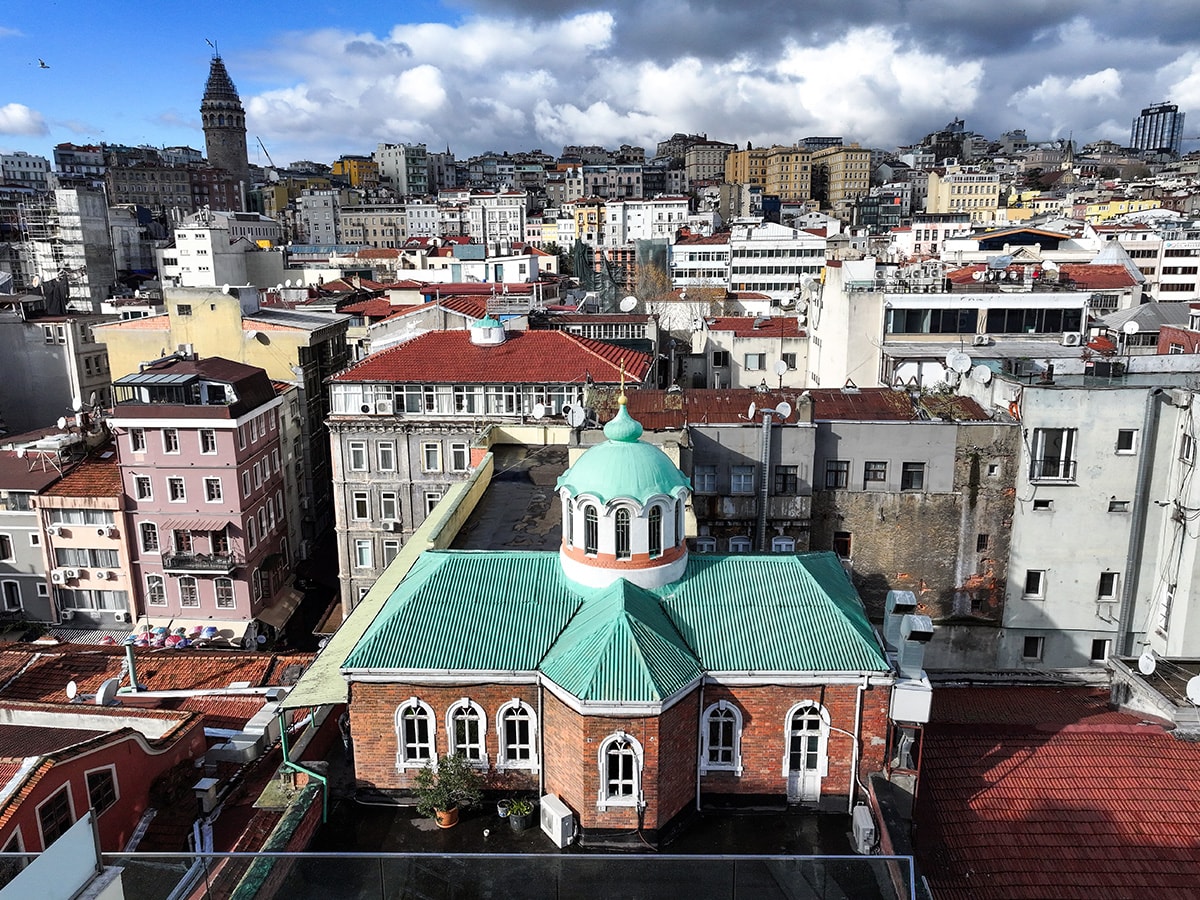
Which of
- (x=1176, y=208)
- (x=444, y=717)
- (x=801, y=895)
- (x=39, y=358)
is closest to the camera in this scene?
(x=801, y=895)

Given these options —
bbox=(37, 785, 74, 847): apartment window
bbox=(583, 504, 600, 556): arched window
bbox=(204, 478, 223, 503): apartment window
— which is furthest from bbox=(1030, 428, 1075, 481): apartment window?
bbox=(204, 478, 223, 503): apartment window

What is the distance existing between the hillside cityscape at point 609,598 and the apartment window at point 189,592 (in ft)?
1.59

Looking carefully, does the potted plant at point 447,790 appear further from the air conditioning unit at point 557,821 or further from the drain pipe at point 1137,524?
the drain pipe at point 1137,524

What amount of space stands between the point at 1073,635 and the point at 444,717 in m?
24.9

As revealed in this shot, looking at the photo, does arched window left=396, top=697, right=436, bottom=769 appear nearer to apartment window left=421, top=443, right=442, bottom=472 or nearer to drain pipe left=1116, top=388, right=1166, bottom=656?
drain pipe left=1116, top=388, right=1166, bottom=656

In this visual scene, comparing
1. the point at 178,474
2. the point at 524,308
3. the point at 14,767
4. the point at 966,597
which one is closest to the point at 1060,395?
the point at 966,597

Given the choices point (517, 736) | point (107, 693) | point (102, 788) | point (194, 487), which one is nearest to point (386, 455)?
point (194, 487)

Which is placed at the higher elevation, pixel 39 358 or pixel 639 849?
pixel 39 358

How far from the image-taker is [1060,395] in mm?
28438

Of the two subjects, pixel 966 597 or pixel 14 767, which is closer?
pixel 14 767

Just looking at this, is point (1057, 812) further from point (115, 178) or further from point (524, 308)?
point (115, 178)

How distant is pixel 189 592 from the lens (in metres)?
41.0

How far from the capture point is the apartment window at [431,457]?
4097 cm

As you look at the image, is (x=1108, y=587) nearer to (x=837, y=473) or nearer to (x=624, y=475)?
(x=837, y=473)
